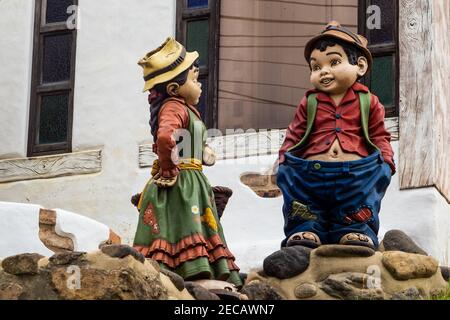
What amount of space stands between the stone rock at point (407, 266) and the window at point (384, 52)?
326 centimetres

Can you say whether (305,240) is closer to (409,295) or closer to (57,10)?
(409,295)

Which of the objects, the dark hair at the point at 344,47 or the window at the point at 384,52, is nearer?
the dark hair at the point at 344,47

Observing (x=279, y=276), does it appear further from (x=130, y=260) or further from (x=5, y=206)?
(x=5, y=206)

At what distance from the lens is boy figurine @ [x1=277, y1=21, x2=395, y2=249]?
28.8 feet

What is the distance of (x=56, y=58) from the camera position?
43.1 ft

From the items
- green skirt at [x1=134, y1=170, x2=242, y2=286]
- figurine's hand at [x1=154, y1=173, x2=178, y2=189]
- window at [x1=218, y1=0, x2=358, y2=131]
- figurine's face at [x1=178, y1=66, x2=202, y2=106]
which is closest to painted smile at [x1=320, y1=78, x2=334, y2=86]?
figurine's face at [x1=178, y1=66, x2=202, y2=106]

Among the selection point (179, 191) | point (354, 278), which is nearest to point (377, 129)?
point (354, 278)

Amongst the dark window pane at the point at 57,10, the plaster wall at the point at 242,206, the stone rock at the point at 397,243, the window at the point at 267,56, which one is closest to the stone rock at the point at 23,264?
the stone rock at the point at 397,243

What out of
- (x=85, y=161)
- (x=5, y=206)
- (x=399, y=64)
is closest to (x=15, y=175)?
(x=85, y=161)

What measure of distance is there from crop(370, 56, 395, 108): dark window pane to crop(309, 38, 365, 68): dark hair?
8.84ft

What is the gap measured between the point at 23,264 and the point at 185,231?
174 centimetres

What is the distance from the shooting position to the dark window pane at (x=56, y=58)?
42.8 ft

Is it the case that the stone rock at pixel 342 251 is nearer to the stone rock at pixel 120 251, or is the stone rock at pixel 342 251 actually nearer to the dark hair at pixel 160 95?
the dark hair at pixel 160 95

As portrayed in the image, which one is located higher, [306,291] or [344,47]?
[344,47]
